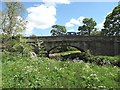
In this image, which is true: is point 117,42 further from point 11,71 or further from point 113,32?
point 11,71

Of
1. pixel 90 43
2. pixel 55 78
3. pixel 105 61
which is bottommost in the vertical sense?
pixel 105 61

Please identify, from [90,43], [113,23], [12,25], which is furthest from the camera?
[113,23]

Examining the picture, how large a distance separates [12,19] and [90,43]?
81.9ft

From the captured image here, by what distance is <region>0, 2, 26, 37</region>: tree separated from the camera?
103 ft

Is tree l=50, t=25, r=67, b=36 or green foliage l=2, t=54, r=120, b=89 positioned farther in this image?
tree l=50, t=25, r=67, b=36

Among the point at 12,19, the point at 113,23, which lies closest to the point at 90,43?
the point at 113,23

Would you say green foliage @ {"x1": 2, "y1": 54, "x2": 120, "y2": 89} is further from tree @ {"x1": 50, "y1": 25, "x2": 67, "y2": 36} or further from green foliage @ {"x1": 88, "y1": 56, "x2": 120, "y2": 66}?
tree @ {"x1": 50, "y1": 25, "x2": 67, "y2": 36}

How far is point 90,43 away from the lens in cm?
5438

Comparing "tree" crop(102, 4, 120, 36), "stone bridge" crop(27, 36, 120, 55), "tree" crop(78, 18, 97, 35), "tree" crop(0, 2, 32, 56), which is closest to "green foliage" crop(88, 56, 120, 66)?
"tree" crop(0, 2, 32, 56)

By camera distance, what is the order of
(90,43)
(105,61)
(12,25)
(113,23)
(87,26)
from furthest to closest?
(87,26) < (113,23) < (90,43) < (12,25) < (105,61)

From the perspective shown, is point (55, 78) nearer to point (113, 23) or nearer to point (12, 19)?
point (12, 19)

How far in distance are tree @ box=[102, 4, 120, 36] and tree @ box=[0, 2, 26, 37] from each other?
30.4 meters

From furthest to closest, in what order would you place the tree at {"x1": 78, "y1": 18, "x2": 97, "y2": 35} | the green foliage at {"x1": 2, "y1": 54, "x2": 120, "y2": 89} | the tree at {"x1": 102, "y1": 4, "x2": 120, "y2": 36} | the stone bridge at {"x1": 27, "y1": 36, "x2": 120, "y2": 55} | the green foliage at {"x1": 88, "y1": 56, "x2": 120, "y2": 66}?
the tree at {"x1": 78, "y1": 18, "x2": 97, "y2": 35} < the tree at {"x1": 102, "y1": 4, "x2": 120, "y2": 36} < the stone bridge at {"x1": 27, "y1": 36, "x2": 120, "y2": 55} < the green foliage at {"x1": 88, "y1": 56, "x2": 120, "y2": 66} < the green foliage at {"x1": 2, "y1": 54, "x2": 120, "y2": 89}

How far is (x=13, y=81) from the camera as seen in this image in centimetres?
1086
